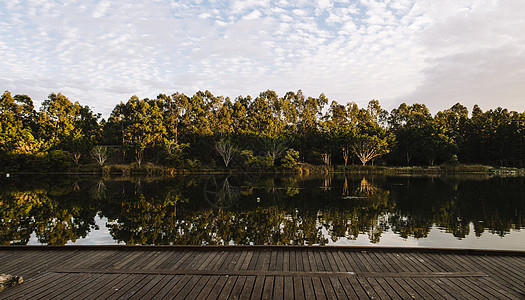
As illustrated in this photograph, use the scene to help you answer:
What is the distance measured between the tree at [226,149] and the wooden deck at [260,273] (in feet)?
134

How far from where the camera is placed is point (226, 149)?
49.1 meters

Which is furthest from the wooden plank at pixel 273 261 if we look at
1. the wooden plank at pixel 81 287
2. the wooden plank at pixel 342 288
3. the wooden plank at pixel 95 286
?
the wooden plank at pixel 81 287

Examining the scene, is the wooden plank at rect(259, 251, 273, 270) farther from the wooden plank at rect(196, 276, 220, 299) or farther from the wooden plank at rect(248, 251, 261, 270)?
the wooden plank at rect(196, 276, 220, 299)

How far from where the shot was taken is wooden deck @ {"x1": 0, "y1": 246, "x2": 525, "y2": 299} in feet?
16.1

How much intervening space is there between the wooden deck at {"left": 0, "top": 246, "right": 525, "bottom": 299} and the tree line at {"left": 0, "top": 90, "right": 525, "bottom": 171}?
38808 millimetres

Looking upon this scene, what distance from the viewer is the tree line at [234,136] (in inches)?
1780

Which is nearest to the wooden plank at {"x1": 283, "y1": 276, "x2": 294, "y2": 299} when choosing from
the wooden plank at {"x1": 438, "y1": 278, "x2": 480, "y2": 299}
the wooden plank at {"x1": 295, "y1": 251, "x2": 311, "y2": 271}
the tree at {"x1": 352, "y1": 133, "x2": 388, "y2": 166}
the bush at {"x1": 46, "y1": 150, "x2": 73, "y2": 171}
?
the wooden plank at {"x1": 295, "y1": 251, "x2": 311, "y2": 271}

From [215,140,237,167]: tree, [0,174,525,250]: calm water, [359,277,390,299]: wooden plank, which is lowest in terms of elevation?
[0,174,525,250]: calm water

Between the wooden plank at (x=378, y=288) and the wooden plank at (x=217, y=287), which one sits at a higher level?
the wooden plank at (x=378, y=288)

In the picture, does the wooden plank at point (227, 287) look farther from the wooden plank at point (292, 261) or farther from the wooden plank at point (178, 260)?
the wooden plank at point (178, 260)

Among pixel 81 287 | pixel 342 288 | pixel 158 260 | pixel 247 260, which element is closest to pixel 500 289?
pixel 342 288

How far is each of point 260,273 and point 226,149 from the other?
43.8 m

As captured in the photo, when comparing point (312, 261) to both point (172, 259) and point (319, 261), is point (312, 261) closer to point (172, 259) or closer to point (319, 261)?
point (319, 261)

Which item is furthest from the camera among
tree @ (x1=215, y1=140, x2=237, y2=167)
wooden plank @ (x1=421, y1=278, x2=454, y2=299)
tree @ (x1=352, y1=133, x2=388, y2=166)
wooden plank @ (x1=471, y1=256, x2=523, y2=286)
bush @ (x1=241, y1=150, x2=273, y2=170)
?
tree @ (x1=352, y1=133, x2=388, y2=166)
